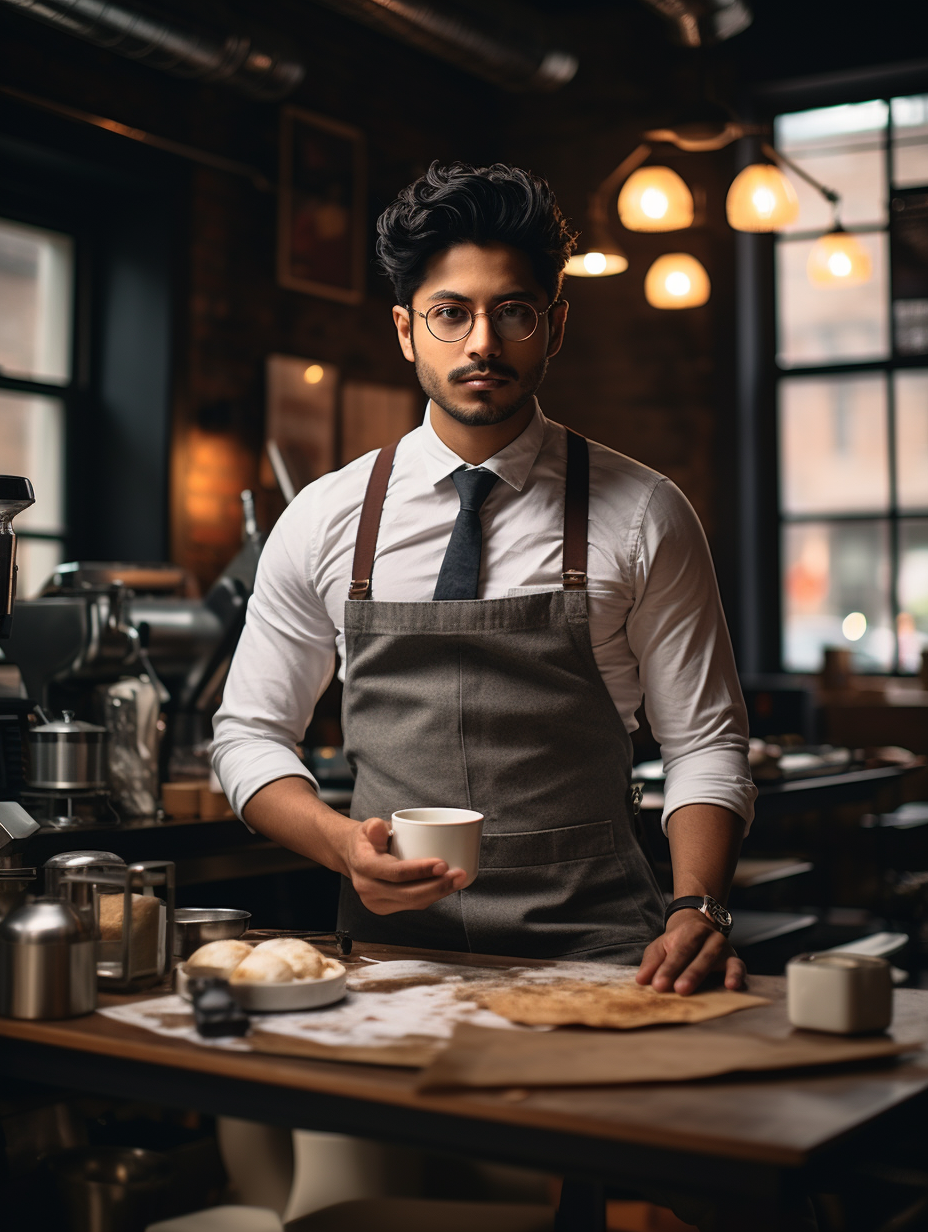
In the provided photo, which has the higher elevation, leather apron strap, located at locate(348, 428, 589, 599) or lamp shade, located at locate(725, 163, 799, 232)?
lamp shade, located at locate(725, 163, 799, 232)

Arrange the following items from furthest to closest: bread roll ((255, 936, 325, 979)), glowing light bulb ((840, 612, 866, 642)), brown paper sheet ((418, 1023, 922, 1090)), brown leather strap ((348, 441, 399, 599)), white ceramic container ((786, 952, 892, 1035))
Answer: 1. glowing light bulb ((840, 612, 866, 642))
2. brown leather strap ((348, 441, 399, 599))
3. bread roll ((255, 936, 325, 979))
4. white ceramic container ((786, 952, 892, 1035))
5. brown paper sheet ((418, 1023, 922, 1090))

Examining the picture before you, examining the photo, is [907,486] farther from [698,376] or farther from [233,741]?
[233,741]

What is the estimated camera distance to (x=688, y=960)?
52.8 inches

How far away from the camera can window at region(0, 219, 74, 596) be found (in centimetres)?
502

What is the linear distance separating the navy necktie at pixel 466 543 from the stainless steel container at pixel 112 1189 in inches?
28.3

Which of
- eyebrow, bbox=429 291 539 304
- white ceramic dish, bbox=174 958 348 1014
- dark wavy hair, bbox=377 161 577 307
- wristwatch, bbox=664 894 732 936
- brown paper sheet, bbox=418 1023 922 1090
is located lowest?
brown paper sheet, bbox=418 1023 922 1090

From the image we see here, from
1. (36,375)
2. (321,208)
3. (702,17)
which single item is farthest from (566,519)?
(321,208)

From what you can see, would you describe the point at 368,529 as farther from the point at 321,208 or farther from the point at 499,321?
the point at 321,208

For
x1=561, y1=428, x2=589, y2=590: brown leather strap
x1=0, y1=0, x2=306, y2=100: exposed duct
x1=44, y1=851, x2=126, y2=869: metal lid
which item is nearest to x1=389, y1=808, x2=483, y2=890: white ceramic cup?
x1=44, y1=851, x2=126, y2=869: metal lid

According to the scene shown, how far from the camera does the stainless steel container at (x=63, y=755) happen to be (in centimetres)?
206

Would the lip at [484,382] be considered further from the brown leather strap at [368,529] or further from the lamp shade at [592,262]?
the lamp shade at [592,262]

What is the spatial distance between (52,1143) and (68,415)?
3.96 meters

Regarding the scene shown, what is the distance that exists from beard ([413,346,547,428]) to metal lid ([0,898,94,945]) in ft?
2.43

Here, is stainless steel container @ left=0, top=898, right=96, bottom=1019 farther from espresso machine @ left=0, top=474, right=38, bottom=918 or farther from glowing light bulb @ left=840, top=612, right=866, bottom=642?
glowing light bulb @ left=840, top=612, right=866, bottom=642
